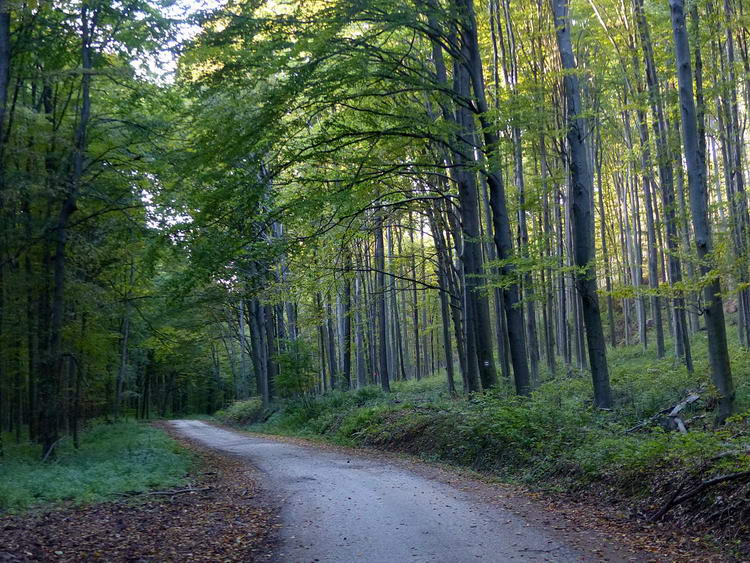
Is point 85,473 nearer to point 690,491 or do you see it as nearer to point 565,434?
point 565,434

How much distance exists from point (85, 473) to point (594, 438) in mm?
8655

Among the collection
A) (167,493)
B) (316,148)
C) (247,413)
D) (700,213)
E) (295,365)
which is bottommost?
(247,413)

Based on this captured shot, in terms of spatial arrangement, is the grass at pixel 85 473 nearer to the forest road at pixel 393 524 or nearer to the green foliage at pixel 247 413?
the forest road at pixel 393 524

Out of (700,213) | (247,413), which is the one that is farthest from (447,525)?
(247,413)

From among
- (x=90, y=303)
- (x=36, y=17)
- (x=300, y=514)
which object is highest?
(x=36, y=17)

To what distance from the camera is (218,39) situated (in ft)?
30.5

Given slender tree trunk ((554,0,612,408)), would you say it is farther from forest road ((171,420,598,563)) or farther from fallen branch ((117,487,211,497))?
fallen branch ((117,487,211,497))

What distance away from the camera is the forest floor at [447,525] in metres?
5.68

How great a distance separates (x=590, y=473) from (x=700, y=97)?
1051 cm

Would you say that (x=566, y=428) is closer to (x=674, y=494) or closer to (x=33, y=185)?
(x=674, y=494)

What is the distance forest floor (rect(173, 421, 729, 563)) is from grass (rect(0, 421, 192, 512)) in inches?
90.8

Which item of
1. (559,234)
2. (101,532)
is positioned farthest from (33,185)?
(559,234)

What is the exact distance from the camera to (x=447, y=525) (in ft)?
22.1

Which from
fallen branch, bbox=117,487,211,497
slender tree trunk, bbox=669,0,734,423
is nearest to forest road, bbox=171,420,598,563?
fallen branch, bbox=117,487,211,497
